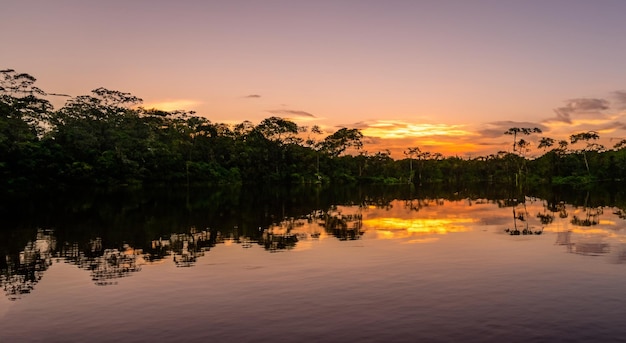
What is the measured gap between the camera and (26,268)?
20.4m

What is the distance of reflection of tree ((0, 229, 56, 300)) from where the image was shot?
17172 millimetres

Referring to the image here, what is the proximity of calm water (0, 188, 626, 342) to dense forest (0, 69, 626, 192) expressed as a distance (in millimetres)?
52302

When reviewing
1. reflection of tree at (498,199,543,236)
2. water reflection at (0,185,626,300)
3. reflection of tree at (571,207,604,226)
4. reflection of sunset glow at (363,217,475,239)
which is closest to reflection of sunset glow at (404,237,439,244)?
water reflection at (0,185,626,300)

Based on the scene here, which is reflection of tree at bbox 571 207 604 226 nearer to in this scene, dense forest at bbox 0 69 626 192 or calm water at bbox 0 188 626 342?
calm water at bbox 0 188 626 342

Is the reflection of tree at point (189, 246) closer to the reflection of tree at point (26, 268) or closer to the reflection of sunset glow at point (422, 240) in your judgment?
the reflection of tree at point (26, 268)

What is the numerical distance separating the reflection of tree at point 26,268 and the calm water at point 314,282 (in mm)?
87

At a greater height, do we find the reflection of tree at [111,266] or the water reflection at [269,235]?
the water reflection at [269,235]

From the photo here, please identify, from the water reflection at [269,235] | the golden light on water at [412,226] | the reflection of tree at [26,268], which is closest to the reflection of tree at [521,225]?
the water reflection at [269,235]

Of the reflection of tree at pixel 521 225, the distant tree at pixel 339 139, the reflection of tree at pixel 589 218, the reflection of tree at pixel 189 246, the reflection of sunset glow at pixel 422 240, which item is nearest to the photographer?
the reflection of tree at pixel 189 246

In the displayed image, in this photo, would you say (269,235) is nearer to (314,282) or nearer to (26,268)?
(314,282)

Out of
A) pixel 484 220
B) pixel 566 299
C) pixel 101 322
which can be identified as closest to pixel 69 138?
pixel 484 220

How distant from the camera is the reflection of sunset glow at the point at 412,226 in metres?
30.0

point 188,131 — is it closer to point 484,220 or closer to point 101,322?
point 484,220

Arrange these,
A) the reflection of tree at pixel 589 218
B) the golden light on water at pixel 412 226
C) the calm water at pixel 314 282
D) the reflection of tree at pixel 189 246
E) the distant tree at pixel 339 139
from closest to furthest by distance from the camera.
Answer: the calm water at pixel 314 282 → the reflection of tree at pixel 189 246 → the golden light on water at pixel 412 226 → the reflection of tree at pixel 589 218 → the distant tree at pixel 339 139
